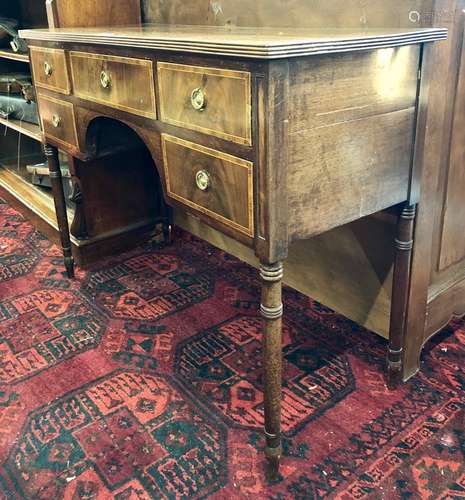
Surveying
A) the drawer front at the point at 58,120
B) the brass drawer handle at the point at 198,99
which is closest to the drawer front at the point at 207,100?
the brass drawer handle at the point at 198,99

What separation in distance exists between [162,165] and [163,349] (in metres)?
0.74

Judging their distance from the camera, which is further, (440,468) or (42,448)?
(42,448)

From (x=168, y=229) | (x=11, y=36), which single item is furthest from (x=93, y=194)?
(x=11, y=36)

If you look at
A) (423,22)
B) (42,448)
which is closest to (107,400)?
(42,448)

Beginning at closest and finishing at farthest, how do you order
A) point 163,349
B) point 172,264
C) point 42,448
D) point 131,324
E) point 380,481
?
point 380,481 → point 42,448 → point 163,349 → point 131,324 → point 172,264

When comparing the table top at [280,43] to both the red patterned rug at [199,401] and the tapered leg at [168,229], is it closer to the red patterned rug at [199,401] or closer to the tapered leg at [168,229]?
the red patterned rug at [199,401]

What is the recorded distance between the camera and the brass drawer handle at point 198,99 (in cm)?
116

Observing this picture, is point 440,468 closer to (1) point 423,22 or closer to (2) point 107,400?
(2) point 107,400

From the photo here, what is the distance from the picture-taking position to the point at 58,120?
1961 mm

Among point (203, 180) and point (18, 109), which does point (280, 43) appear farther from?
point (18, 109)

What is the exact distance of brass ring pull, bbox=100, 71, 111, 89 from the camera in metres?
1.54

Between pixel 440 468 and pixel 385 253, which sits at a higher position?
pixel 385 253

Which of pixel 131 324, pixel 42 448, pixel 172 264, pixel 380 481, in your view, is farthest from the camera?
pixel 172 264

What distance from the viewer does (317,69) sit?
106cm
